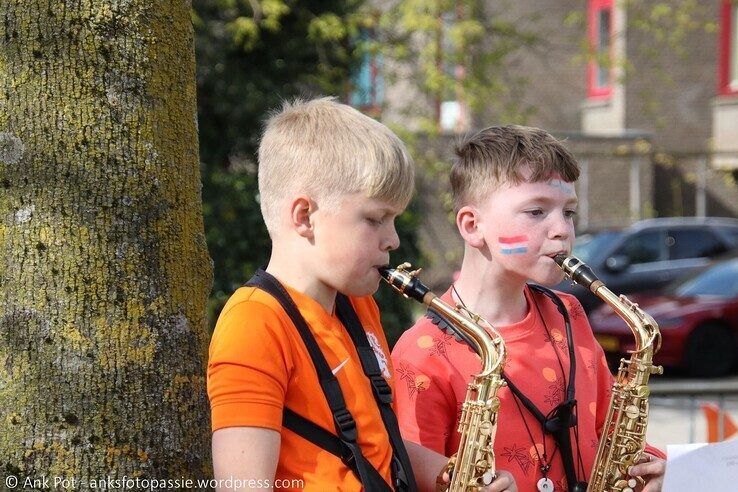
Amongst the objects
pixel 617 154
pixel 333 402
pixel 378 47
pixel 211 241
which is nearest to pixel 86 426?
pixel 333 402

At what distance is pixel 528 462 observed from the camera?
2.69 metres

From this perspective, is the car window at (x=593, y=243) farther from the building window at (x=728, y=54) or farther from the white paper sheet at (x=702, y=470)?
the white paper sheet at (x=702, y=470)

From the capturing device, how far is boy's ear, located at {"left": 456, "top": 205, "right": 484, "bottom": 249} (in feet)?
9.62

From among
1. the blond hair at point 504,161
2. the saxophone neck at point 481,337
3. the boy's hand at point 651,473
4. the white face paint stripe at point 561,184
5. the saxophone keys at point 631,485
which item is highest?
the blond hair at point 504,161

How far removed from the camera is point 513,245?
283 cm

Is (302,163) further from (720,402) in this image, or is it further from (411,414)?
(720,402)

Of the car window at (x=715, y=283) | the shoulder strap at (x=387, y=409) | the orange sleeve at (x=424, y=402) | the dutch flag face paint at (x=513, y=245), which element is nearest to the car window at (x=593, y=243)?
the car window at (x=715, y=283)

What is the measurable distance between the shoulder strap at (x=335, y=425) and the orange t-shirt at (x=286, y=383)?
0.01m

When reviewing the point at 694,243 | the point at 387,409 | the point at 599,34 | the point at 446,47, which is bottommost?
the point at 387,409

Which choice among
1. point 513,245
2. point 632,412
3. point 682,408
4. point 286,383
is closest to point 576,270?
point 513,245

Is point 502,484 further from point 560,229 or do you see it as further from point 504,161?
point 504,161

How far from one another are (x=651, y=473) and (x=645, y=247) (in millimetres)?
10607

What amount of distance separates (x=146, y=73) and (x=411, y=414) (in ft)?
3.71

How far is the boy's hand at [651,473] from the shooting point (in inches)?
109
